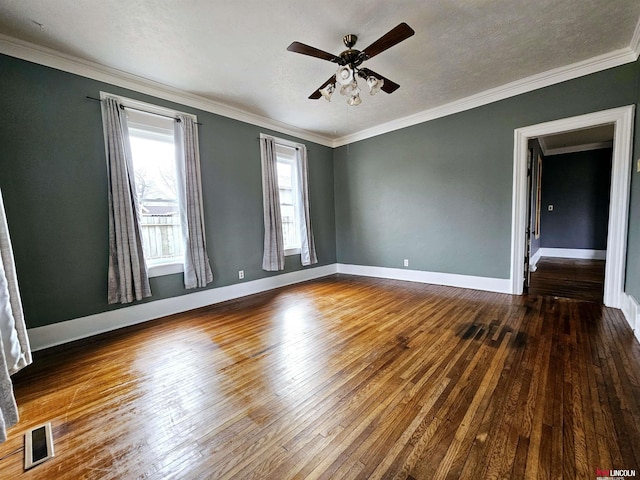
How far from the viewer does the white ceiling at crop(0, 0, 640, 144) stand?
82.4 inches

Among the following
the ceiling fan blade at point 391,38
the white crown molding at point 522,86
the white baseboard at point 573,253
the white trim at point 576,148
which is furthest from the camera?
the white baseboard at point 573,253

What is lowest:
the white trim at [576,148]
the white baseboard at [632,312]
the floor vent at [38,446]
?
the floor vent at [38,446]

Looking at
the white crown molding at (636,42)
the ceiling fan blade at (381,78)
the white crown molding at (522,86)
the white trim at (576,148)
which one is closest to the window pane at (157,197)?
the ceiling fan blade at (381,78)

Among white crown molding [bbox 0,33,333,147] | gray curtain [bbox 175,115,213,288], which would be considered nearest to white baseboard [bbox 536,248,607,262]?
white crown molding [bbox 0,33,333,147]

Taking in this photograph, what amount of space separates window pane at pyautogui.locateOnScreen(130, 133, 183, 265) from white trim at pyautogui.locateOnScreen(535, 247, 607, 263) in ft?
26.3

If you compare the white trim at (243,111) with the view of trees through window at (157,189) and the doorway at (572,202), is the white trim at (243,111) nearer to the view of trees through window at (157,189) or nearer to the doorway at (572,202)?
the view of trees through window at (157,189)

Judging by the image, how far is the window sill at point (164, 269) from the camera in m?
3.19

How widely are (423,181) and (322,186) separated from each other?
2.02 m

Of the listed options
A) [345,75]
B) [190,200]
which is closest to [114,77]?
[190,200]

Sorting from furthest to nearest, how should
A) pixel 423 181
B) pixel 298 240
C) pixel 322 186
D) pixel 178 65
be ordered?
1. pixel 322 186
2. pixel 298 240
3. pixel 423 181
4. pixel 178 65

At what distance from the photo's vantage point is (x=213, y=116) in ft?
12.2

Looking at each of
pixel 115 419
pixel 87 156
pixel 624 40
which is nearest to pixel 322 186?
pixel 87 156

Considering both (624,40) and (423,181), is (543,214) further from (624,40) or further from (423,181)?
(624,40)

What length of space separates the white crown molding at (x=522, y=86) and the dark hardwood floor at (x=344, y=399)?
9.11 feet
